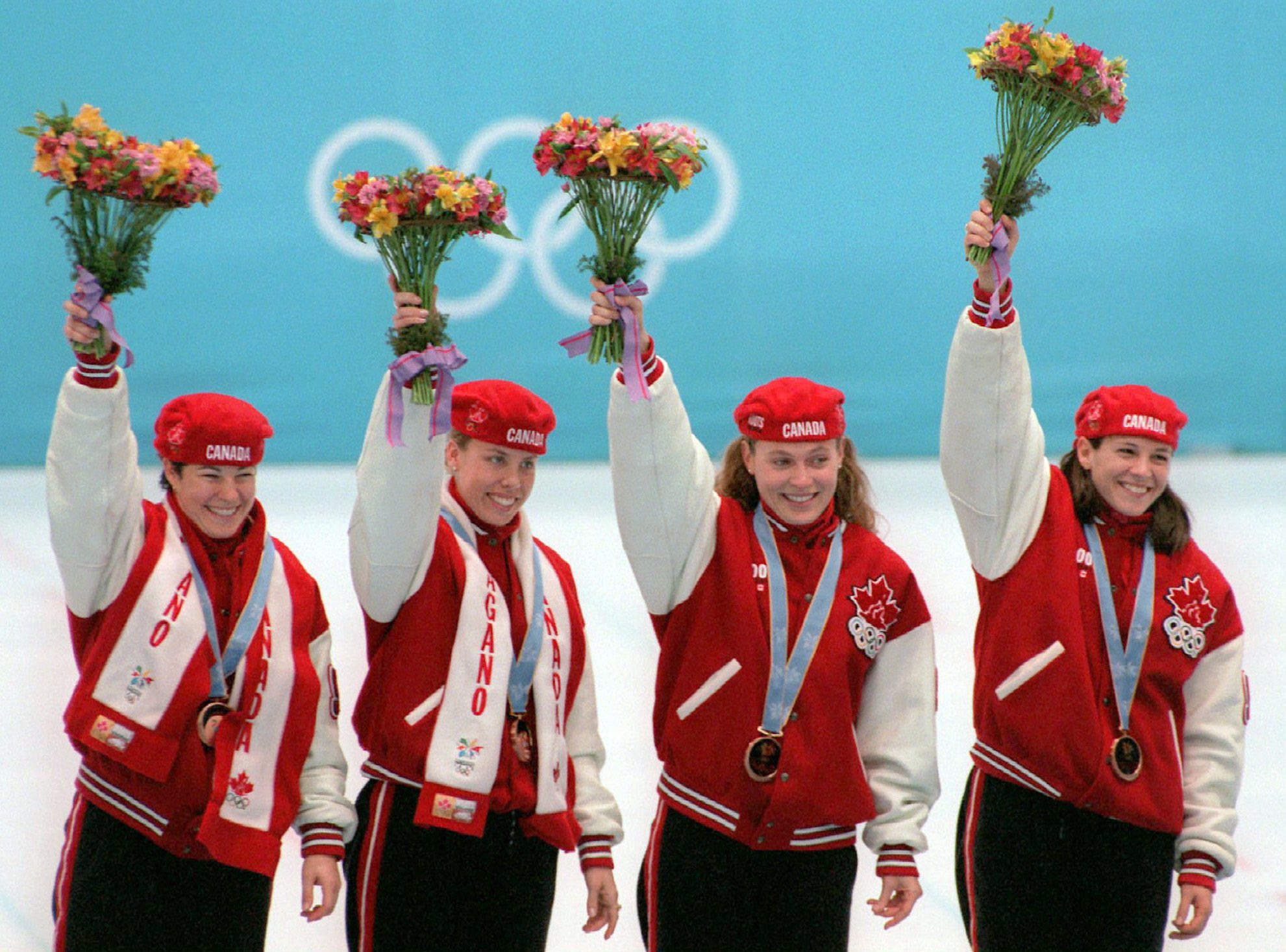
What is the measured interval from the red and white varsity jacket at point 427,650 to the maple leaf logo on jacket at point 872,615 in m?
0.56

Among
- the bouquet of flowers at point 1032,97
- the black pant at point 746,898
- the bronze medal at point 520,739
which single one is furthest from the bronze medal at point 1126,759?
the bronze medal at point 520,739

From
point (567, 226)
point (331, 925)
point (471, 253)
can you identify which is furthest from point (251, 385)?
point (331, 925)

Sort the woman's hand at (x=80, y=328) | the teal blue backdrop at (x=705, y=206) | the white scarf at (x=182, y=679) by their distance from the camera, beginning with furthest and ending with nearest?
the teal blue backdrop at (x=705, y=206) < the white scarf at (x=182, y=679) < the woman's hand at (x=80, y=328)

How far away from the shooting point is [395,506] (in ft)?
9.50

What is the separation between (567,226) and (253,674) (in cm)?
498

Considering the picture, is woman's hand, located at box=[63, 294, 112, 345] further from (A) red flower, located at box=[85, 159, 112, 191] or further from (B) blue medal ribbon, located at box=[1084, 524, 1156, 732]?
(B) blue medal ribbon, located at box=[1084, 524, 1156, 732]

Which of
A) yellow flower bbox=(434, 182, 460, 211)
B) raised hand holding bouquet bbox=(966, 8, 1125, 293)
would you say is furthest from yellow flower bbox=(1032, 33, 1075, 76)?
yellow flower bbox=(434, 182, 460, 211)

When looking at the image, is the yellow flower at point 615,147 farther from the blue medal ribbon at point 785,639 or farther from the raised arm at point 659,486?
the blue medal ribbon at point 785,639

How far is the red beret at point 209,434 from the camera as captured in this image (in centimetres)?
294

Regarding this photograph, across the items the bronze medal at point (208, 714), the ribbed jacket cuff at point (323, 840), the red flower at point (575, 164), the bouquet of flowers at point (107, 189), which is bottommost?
the ribbed jacket cuff at point (323, 840)

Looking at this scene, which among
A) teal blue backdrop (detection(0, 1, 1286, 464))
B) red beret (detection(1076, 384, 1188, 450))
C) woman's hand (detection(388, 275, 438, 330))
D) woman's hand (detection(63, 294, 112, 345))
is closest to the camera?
woman's hand (detection(63, 294, 112, 345))

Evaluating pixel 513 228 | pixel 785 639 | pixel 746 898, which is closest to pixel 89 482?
pixel 785 639

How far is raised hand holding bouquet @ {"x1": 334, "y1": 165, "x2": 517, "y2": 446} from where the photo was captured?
291cm

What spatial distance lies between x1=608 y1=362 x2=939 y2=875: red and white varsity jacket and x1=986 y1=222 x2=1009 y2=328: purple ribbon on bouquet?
0.51m
